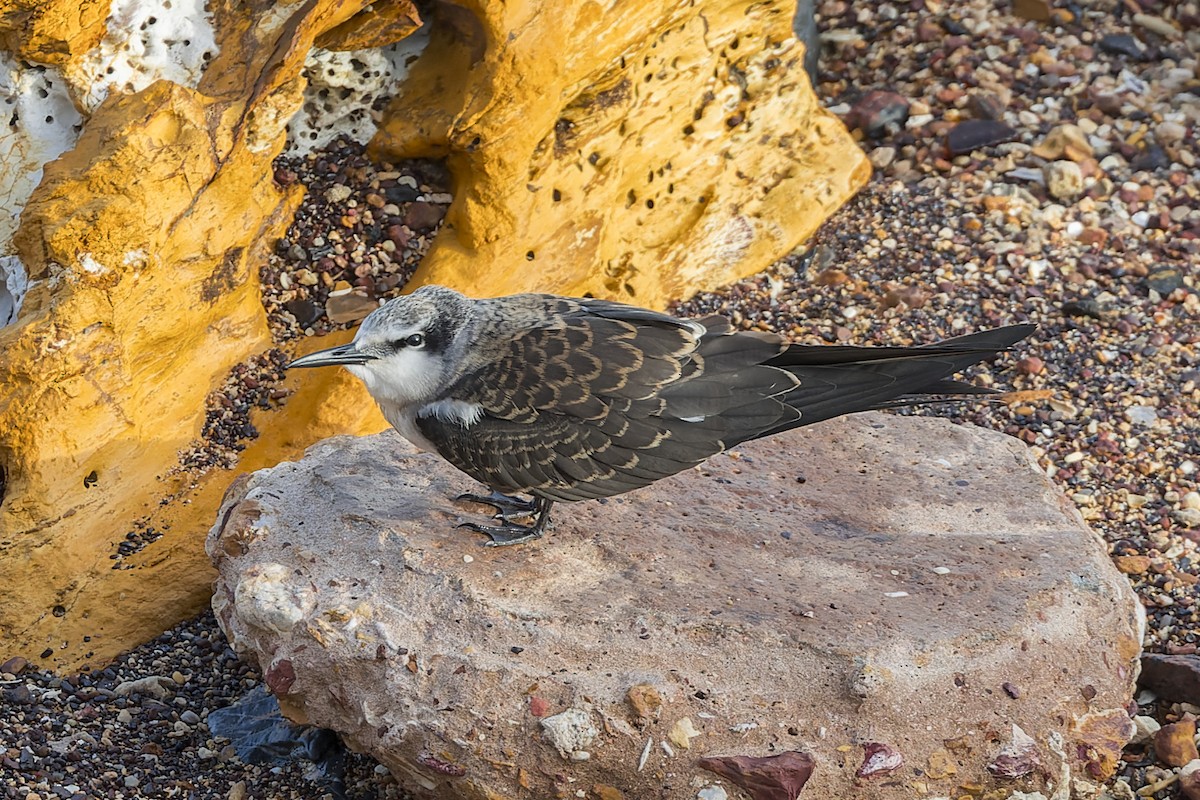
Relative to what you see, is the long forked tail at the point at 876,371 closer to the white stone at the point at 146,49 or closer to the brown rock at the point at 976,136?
the white stone at the point at 146,49

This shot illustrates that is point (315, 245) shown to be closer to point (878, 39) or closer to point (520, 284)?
point (520, 284)

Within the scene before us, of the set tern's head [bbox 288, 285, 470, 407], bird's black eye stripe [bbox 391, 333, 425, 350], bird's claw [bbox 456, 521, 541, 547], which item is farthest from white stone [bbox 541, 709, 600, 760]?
bird's black eye stripe [bbox 391, 333, 425, 350]

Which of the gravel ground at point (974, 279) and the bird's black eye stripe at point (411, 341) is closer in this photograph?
the bird's black eye stripe at point (411, 341)

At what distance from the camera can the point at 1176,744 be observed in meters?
4.11

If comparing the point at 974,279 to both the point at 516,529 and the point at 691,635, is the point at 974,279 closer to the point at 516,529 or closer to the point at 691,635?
the point at 516,529

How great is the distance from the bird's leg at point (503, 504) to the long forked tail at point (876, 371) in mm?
899

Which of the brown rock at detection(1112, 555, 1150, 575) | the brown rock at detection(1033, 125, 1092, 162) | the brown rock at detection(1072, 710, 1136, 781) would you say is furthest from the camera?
the brown rock at detection(1033, 125, 1092, 162)

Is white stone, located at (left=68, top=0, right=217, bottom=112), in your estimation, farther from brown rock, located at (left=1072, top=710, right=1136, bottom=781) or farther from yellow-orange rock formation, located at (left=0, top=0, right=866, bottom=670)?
brown rock, located at (left=1072, top=710, right=1136, bottom=781)

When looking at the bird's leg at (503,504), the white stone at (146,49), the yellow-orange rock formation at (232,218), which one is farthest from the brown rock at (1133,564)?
the white stone at (146,49)

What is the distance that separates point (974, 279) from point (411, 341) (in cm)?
321

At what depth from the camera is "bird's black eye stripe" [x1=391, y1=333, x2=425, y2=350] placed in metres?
4.07

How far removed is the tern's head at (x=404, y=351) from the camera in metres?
4.07

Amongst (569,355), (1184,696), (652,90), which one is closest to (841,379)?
(569,355)

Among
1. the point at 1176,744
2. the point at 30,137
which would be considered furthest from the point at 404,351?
the point at 1176,744
